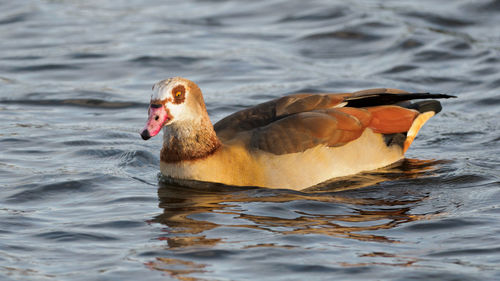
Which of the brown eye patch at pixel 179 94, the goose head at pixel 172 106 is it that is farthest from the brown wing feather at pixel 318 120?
the brown eye patch at pixel 179 94

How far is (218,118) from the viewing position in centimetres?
1288

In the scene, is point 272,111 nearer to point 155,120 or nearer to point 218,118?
point 155,120

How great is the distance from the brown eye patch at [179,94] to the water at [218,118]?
3.04 ft

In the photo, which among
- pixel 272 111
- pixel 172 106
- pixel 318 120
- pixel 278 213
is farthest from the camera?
pixel 272 111

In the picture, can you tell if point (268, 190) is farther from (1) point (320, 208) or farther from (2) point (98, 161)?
(2) point (98, 161)

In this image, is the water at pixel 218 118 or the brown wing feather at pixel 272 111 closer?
the water at pixel 218 118

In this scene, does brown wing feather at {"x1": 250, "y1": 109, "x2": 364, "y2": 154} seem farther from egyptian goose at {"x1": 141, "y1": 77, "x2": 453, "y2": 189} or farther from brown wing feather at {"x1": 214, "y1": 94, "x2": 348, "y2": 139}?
brown wing feather at {"x1": 214, "y1": 94, "x2": 348, "y2": 139}

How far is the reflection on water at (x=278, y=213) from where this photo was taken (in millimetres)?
7812

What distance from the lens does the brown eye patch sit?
9148 millimetres

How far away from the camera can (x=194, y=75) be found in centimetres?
1516

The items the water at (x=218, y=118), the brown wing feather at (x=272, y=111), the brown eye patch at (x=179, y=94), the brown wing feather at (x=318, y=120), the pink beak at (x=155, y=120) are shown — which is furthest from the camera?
the brown wing feather at (x=272, y=111)

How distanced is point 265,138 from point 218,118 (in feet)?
11.7

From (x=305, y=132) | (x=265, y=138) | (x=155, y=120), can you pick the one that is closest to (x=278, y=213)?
(x=265, y=138)

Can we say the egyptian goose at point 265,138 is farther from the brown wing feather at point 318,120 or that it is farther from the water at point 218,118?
the water at point 218,118
